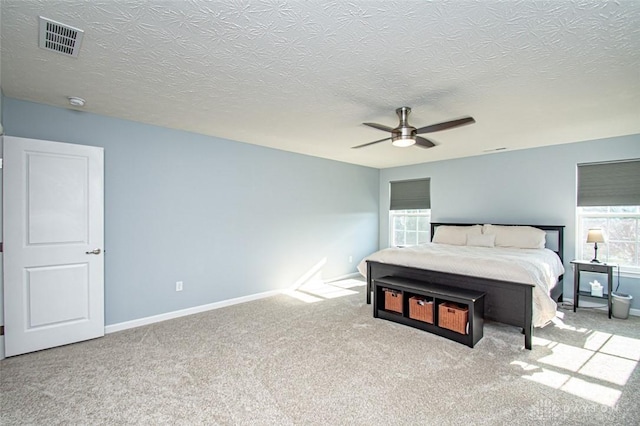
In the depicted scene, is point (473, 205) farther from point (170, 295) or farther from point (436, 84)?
point (170, 295)

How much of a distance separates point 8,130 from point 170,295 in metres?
2.40

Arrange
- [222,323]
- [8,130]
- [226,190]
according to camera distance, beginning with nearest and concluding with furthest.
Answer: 1. [8,130]
2. [222,323]
3. [226,190]

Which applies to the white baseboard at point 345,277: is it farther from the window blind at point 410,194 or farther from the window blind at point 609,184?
the window blind at point 609,184

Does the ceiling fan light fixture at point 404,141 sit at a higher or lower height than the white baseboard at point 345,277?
higher

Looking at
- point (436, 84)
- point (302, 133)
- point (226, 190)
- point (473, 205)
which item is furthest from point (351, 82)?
point (473, 205)

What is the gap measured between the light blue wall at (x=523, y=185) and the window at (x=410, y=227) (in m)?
0.35

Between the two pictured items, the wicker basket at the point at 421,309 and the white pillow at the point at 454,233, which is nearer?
the wicker basket at the point at 421,309

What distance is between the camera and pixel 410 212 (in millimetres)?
6523

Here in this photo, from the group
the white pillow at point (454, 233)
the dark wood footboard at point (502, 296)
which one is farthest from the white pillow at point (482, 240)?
the dark wood footboard at point (502, 296)

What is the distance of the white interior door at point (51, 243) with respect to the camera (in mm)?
2760

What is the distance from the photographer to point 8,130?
9.39 ft

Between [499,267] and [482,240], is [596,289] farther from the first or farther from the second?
[499,267]

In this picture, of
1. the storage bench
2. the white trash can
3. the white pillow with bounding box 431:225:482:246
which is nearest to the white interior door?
the storage bench

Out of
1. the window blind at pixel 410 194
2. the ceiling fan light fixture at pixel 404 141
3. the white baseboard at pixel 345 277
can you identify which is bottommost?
the white baseboard at pixel 345 277
